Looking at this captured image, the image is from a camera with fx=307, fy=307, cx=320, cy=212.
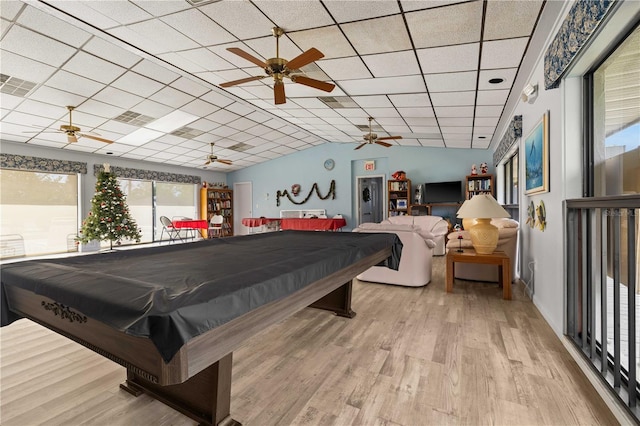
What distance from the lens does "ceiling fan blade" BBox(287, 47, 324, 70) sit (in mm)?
2623

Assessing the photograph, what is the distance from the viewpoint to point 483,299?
335 centimetres

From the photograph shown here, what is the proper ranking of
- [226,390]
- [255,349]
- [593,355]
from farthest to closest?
[255,349] → [593,355] → [226,390]

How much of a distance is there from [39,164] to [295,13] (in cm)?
719

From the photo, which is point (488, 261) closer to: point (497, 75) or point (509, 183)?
point (497, 75)

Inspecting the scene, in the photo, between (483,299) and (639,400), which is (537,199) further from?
(639,400)

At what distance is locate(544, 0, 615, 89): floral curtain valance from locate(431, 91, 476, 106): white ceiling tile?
1810mm

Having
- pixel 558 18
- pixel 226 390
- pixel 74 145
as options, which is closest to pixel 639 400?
pixel 226 390

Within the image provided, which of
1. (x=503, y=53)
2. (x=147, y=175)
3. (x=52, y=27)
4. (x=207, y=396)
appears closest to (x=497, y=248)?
(x=503, y=53)

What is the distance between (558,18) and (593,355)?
2280 millimetres

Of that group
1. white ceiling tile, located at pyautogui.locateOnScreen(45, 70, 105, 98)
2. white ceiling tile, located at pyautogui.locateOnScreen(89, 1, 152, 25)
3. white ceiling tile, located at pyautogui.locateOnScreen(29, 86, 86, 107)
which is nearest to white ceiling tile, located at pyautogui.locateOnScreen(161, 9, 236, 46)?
white ceiling tile, located at pyautogui.locateOnScreen(89, 1, 152, 25)

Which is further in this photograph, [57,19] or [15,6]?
[57,19]

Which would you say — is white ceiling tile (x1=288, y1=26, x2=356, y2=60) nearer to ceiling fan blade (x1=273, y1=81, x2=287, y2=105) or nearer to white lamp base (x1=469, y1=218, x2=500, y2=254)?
ceiling fan blade (x1=273, y1=81, x2=287, y2=105)

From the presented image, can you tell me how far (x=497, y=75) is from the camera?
11.4 feet

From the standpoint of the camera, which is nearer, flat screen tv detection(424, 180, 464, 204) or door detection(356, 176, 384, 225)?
flat screen tv detection(424, 180, 464, 204)
